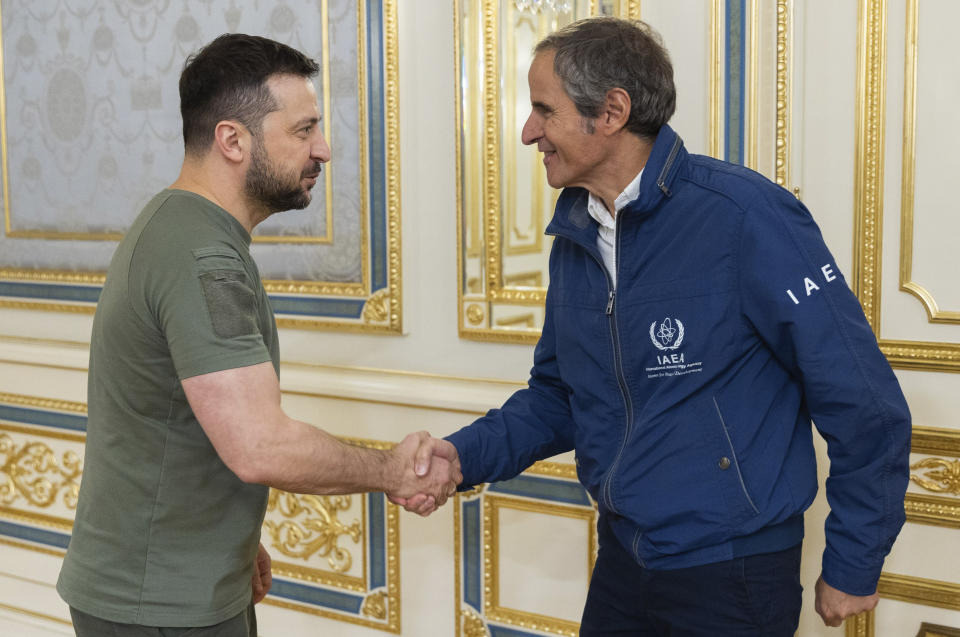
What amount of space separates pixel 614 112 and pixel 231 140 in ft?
2.13

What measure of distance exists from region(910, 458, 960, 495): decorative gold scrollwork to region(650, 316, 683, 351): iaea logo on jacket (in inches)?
33.9

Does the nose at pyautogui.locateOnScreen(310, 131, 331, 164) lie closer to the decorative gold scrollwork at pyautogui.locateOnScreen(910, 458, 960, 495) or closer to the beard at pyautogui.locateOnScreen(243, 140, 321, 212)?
the beard at pyautogui.locateOnScreen(243, 140, 321, 212)

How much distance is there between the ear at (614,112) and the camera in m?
1.74

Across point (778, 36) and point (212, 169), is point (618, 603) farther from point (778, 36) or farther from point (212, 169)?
point (778, 36)

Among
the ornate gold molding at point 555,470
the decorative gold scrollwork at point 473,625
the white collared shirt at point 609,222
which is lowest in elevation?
the decorative gold scrollwork at point 473,625

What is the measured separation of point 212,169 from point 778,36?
4.11 feet

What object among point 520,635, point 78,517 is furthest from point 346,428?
point 78,517

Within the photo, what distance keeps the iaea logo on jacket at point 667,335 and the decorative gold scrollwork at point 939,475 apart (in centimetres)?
86

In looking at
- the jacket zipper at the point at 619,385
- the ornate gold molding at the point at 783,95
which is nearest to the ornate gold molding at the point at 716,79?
the ornate gold molding at the point at 783,95

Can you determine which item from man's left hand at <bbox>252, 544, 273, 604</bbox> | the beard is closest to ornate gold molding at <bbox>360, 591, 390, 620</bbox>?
man's left hand at <bbox>252, 544, 273, 604</bbox>

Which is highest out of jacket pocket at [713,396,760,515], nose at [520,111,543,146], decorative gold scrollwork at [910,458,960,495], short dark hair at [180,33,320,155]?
short dark hair at [180,33,320,155]

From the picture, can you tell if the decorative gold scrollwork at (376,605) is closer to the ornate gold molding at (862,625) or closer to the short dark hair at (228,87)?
the ornate gold molding at (862,625)

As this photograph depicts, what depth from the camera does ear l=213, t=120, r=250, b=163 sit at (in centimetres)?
172

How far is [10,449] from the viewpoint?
356 centimetres
